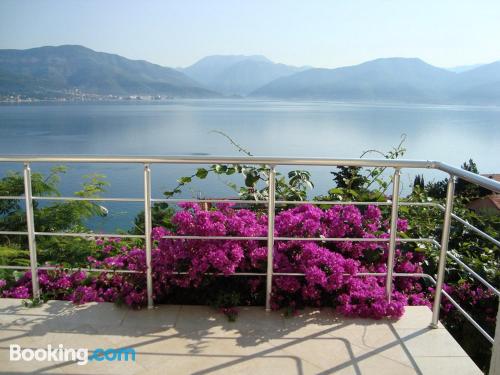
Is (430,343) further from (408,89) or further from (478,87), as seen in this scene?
(478,87)

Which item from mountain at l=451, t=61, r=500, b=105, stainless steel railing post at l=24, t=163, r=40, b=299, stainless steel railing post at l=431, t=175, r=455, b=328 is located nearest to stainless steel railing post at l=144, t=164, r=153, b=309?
stainless steel railing post at l=24, t=163, r=40, b=299

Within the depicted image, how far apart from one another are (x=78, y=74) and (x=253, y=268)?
5546 inches

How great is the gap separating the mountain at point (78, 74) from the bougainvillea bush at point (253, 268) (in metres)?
106

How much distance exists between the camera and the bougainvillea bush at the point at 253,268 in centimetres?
255

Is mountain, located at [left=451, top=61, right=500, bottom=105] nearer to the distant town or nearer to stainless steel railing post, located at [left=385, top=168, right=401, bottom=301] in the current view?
the distant town

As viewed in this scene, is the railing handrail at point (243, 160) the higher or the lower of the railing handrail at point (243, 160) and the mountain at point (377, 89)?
the lower

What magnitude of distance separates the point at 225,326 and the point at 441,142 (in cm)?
6077

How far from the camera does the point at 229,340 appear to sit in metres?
2.25

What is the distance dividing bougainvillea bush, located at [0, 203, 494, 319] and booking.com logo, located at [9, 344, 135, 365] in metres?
0.47

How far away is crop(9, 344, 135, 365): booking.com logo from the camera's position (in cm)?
204

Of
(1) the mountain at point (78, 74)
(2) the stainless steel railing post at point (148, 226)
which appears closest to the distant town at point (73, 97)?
(1) the mountain at point (78, 74)

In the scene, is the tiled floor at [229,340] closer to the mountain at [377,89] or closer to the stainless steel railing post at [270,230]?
the stainless steel railing post at [270,230]

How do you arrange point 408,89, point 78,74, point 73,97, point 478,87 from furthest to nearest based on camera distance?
point 408,89 → point 478,87 → point 78,74 → point 73,97

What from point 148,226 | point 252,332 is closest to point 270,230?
point 252,332
